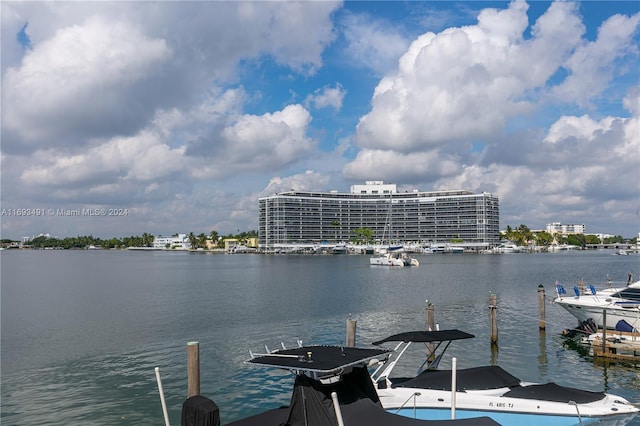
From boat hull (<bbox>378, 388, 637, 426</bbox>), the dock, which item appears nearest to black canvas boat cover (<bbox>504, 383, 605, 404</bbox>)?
boat hull (<bbox>378, 388, 637, 426</bbox>)

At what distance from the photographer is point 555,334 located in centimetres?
3238

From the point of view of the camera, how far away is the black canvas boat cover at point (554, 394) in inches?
610

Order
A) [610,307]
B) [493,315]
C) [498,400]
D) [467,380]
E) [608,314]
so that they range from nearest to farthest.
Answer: [498,400] < [467,380] < [610,307] < [608,314] < [493,315]

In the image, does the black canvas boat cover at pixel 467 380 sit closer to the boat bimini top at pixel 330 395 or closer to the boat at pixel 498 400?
the boat at pixel 498 400

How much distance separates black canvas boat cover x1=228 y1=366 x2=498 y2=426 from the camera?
36.2 ft

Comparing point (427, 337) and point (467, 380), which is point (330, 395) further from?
point (427, 337)

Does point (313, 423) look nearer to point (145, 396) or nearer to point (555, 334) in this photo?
point (145, 396)

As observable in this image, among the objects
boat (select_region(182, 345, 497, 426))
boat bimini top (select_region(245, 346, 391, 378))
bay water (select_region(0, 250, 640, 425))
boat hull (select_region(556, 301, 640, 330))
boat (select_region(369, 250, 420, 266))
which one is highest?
boat bimini top (select_region(245, 346, 391, 378))

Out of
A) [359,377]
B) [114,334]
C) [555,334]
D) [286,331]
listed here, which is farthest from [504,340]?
[114,334]

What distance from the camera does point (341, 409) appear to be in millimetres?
11516

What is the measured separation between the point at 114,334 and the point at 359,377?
28863mm

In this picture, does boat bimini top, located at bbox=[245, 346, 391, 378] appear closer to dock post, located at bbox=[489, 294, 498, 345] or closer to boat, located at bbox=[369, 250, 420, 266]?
dock post, located at bbox=[489, 294, 498, 345]

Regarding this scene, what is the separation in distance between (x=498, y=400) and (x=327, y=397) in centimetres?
692

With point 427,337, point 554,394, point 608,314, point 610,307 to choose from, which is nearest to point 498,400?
point 554,394
